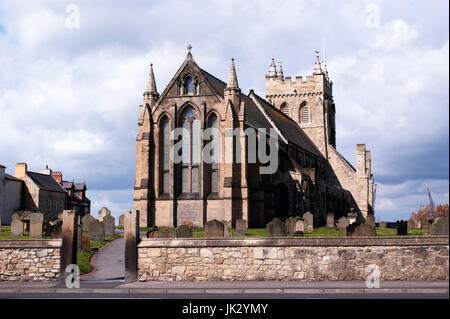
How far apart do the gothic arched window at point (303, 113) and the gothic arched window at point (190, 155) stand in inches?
1243

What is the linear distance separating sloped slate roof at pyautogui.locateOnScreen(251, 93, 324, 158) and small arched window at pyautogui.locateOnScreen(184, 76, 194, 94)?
14.5 m

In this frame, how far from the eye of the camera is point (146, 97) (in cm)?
4500

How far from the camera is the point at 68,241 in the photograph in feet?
64.3

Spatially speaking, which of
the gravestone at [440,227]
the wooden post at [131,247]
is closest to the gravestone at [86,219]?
the wooden post at [131,247]

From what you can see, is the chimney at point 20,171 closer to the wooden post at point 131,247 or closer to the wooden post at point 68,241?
the wooden post at point 68,241

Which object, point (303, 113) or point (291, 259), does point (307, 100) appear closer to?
point (303, 113)

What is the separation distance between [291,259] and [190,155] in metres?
25.9

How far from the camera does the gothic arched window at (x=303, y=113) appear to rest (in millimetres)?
73062

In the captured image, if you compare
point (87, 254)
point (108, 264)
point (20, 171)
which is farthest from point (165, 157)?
point (20, 171)

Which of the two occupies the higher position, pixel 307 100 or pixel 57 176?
pixel 307 100
